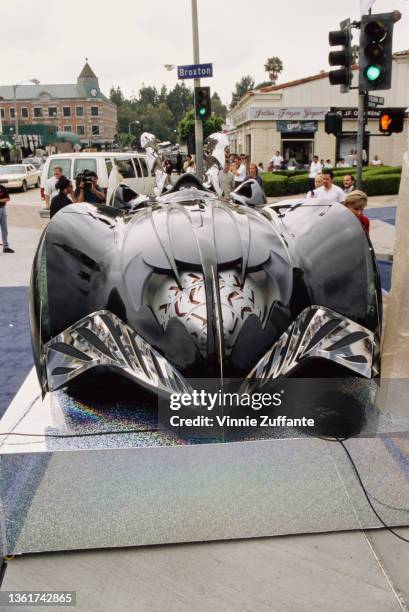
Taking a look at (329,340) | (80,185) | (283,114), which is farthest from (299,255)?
(283,114)

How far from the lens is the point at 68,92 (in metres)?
119

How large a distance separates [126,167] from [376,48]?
955 cm

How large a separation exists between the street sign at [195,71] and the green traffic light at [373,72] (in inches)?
266

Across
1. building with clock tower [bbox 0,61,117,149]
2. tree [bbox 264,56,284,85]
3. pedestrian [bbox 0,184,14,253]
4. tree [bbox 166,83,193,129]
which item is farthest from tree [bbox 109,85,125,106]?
pedestrian [bbox 0,184,14,253]

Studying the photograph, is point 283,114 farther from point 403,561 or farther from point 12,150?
point 403,561

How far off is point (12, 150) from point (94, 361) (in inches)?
2254

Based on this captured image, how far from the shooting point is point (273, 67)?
94.2m

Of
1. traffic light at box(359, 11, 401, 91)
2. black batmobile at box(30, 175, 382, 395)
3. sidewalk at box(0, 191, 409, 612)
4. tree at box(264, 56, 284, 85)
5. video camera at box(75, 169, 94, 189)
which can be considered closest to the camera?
sidewalk at box(0, 191, 409, 612)

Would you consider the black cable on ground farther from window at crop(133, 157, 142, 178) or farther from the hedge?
the hedge

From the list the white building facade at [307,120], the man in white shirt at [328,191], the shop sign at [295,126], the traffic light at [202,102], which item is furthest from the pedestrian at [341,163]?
the man in white shirt at [328,191]

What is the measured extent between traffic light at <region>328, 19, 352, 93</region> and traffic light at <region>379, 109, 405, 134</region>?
740 mm

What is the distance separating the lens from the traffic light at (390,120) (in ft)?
29.2

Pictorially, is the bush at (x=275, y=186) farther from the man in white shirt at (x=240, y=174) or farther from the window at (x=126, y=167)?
the window at (x=126, y=167)

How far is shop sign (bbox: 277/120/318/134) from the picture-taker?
34.8 meters
